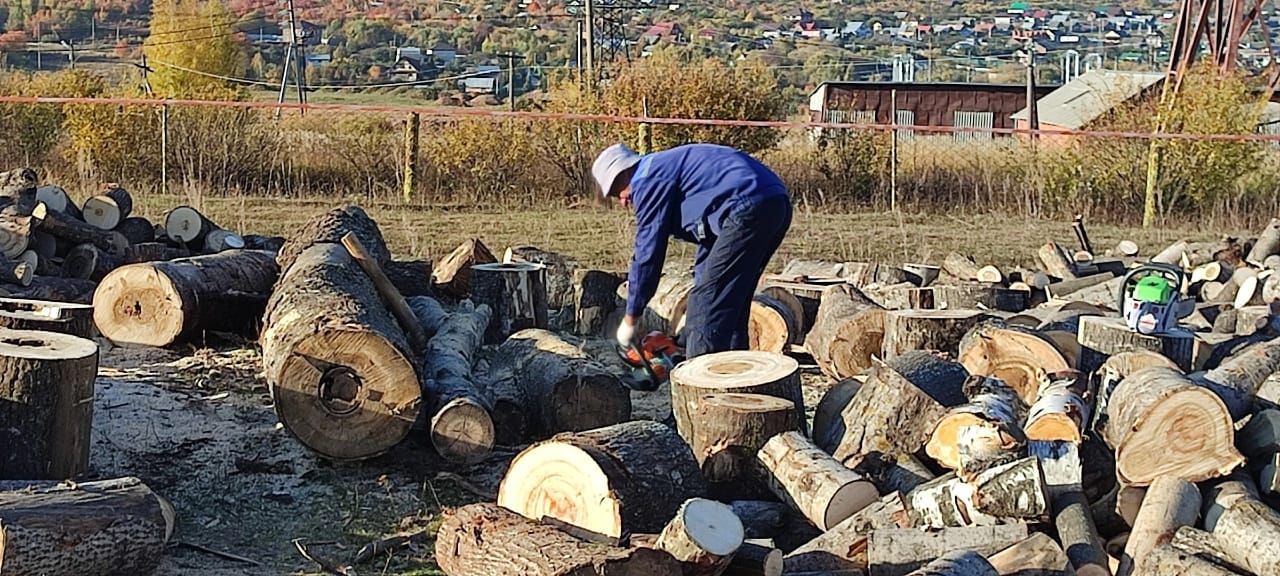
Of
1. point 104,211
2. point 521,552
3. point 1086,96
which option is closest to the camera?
point 521,552

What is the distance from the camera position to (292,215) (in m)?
15.6

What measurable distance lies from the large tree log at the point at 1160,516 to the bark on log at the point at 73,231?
25.8 feet

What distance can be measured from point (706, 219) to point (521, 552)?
9.07ft

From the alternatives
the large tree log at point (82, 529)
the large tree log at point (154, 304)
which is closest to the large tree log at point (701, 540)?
the large tree log at point (82, 529)

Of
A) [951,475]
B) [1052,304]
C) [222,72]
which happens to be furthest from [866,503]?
[222,72]

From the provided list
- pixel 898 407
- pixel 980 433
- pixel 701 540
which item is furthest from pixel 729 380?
pixel 701 540

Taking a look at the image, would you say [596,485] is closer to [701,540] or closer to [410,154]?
[701,540]

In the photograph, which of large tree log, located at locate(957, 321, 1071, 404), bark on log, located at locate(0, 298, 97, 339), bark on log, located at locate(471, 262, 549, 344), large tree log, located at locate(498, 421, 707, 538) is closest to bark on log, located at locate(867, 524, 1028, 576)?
large tree log, located at locate(498, 421, 707, 538)

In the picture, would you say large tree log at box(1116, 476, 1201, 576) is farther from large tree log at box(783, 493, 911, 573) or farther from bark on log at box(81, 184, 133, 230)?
bark on log at box(81, 184, 133, 230)

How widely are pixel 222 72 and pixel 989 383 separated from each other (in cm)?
4173

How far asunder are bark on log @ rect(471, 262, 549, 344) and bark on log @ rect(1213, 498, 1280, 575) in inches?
194

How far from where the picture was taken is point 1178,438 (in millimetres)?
5105

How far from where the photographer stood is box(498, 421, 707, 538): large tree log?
4.83 meters

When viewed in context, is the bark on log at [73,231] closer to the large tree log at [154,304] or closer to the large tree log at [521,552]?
the large tree log at [154,304]
